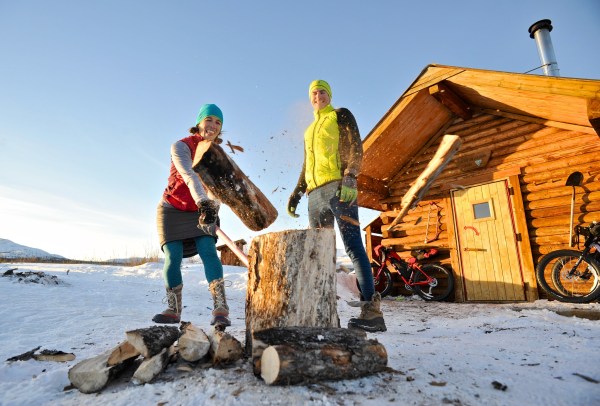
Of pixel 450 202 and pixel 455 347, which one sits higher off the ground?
pixel 450 202

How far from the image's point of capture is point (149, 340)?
1694 mm

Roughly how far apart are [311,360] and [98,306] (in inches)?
139

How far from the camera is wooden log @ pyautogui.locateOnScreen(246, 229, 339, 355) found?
191 cm

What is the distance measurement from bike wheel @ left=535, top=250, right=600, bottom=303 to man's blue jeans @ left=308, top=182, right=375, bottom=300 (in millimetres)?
4146

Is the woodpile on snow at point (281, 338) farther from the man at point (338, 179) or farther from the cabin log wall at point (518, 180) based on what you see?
the cabin log wall at point (518, 180)

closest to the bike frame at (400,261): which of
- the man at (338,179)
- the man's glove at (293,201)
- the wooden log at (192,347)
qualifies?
the man's glove at (293,201)

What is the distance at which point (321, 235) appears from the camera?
6.57ft

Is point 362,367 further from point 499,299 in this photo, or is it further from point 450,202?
point 450,202

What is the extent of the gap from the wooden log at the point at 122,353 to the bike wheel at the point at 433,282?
6.02m

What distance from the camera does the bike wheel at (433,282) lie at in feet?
21.1

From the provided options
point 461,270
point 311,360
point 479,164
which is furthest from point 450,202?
point 311,360

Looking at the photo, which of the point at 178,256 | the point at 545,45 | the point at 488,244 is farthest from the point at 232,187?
the point at 545,45

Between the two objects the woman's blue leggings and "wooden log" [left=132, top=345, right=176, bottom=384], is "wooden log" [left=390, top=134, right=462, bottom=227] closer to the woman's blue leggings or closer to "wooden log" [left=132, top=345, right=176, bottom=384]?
the woman's blue leggings

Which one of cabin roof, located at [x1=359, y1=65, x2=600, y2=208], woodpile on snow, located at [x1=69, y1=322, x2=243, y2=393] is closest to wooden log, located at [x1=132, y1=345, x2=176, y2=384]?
woodpile on snow, located at [x1=69, y1=322, x2=243, y2=393]
